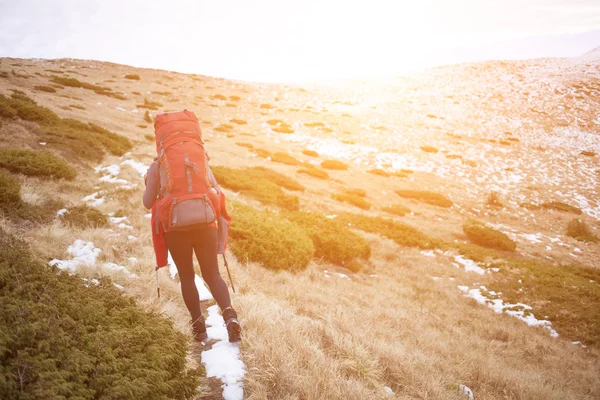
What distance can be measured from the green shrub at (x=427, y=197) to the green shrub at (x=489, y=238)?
3.95 metres

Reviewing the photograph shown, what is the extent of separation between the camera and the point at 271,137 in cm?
2539

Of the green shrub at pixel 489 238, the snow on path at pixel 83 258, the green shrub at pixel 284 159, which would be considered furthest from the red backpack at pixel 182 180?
the green shrub at pixel 284 159

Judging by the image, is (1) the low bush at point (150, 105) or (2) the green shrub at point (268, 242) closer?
(2) the green shrub at point (268, 242)

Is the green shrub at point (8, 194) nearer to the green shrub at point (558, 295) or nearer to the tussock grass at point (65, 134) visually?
the tussock grass at point (65, 134)

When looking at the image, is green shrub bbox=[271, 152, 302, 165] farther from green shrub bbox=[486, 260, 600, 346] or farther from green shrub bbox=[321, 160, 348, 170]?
green shrub bbox=[486, 260, 600, 346]

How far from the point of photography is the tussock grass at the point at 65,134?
1051 cm

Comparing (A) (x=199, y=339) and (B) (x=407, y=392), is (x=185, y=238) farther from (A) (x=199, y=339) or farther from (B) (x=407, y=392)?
(B) (x=407, y=392)

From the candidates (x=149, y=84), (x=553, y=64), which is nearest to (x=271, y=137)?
(x=149, y=84)

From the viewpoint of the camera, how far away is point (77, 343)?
7.11 ft

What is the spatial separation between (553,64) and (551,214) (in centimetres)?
4660

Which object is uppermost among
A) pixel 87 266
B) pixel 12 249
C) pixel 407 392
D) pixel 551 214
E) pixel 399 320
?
pixel 12 249

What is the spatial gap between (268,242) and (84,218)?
3.57m

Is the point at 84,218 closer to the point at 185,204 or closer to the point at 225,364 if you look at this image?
the point at 185,204

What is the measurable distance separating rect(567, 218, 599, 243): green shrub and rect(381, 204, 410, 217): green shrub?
7.48 m
